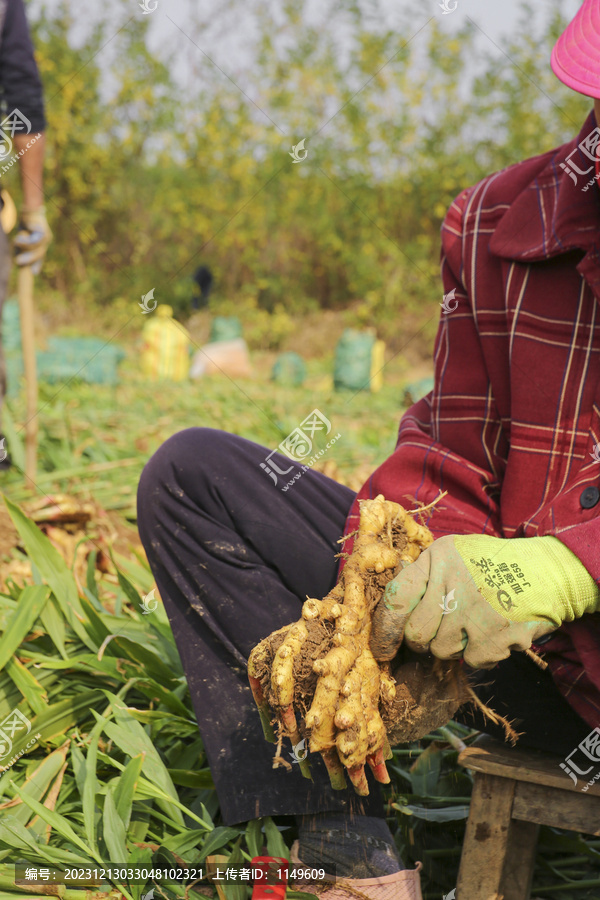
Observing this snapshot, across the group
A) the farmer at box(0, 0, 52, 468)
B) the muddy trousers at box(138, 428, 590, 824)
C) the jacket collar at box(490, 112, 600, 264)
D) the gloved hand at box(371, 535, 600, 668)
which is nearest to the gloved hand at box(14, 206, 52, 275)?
the farmer at box(0, 0, 52, 468)

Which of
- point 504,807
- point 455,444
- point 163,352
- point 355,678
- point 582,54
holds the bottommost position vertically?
point 163,352

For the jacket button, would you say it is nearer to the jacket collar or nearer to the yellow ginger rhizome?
the yellow ginger rhizome

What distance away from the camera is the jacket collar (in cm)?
119

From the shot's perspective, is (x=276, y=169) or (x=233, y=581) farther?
(x=276, y=169)

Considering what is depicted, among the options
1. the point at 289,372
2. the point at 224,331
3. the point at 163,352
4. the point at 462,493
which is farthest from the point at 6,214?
the point at 224,331

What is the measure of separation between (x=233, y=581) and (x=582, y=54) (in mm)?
913

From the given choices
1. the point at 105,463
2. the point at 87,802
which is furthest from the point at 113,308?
the point at 87,802

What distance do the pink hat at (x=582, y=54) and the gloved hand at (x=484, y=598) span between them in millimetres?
602

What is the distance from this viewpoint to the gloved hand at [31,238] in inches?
118

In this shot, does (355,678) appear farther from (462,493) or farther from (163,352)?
(163,352)

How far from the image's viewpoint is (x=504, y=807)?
3.80ft

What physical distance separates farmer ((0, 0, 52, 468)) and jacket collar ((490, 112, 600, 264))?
72.3 inches
